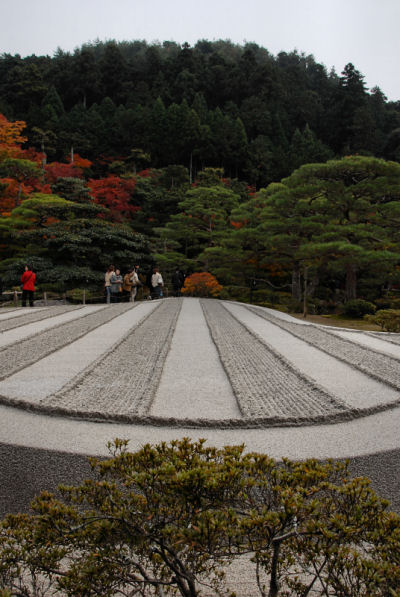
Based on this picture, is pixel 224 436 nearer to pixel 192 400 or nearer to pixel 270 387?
pixel 192 400

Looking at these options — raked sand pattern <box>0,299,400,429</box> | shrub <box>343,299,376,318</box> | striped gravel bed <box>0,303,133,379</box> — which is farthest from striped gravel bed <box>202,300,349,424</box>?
shrub <box>343,299,376,318</box>

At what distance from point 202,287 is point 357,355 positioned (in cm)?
1074

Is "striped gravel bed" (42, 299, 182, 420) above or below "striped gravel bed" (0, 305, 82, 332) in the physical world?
below

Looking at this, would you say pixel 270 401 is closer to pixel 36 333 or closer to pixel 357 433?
pixel 357 433

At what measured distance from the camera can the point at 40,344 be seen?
4516 millimetres

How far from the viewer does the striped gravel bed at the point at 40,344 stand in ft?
11.8

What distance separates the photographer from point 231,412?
252 cm

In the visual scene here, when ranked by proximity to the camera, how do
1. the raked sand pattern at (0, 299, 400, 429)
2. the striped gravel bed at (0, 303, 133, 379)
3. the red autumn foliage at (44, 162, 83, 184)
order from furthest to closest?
the red autumn foliage at (44, 162, 83, 184) < the striped gravel bed at (0, 303, 133, 379) < the raked sand pattern at (0, 299, 400, 429)

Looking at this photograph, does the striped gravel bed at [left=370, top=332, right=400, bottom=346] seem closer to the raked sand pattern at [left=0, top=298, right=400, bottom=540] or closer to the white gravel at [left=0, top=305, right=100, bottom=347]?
the raked sand pattern at [left=0, top=298, right=400, bottom=540]

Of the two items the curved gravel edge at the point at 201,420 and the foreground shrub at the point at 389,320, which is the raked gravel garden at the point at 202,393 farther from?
the foreground shrub at the point at 389,320

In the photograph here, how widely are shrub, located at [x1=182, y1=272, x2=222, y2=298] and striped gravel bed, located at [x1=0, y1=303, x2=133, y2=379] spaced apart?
8071 mm

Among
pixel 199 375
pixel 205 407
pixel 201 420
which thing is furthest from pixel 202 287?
pixel 201 420

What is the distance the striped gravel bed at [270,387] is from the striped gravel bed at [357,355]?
582 mm

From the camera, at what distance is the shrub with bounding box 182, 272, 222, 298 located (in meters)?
14.7
